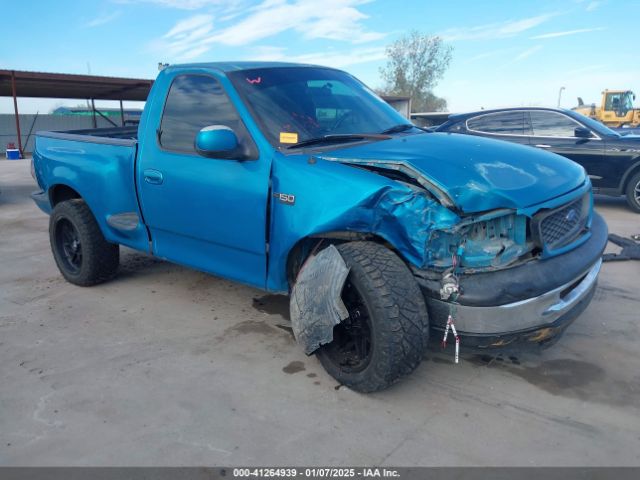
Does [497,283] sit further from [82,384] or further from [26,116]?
[26,116]

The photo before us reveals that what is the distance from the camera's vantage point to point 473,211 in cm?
258

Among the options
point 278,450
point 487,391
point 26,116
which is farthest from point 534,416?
point 26,116

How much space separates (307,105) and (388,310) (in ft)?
5.59

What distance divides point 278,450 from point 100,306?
259cm

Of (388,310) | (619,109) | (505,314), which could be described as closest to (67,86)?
(388,310)

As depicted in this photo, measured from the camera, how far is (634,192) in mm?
7961

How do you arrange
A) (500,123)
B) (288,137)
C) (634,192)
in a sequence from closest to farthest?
(288,137) < (634,192) < (500,123)

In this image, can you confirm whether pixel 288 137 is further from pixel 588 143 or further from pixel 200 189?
pixel 588 143

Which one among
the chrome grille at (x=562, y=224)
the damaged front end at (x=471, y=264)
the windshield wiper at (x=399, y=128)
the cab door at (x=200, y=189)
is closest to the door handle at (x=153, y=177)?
the cab door at (x=200, y=189)

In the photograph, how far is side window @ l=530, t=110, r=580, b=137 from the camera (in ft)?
26.9

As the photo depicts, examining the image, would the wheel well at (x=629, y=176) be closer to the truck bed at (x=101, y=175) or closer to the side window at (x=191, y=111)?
the side window at (x=191, y=111)

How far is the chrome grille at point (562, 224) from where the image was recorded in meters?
2.76

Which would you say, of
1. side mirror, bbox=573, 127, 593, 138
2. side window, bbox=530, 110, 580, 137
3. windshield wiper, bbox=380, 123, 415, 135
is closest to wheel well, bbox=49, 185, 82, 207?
windshield wiper, bbox=380, 123, 415, 135

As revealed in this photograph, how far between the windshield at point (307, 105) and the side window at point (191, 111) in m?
0.17
